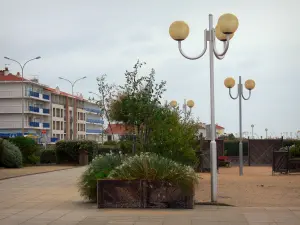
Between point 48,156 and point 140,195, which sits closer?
point 140,195

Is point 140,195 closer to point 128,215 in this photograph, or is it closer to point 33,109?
point 128,215

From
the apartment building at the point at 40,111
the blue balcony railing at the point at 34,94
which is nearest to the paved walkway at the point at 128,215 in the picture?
the apartment building at the point at 40,111

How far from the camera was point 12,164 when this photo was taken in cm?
3488

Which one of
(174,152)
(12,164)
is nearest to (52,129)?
(12,164)

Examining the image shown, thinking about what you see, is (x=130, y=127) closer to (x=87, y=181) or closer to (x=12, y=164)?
(x=87, y=181)

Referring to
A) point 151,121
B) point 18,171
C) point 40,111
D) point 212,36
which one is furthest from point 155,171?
point 40,111

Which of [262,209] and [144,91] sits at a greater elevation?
[144,91]

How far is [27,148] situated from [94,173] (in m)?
26.8

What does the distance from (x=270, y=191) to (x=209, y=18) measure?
5401 millimetres

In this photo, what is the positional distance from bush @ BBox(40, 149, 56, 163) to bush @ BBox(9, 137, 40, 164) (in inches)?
145

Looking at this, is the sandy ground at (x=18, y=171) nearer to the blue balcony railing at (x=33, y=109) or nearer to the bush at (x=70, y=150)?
the bush at (x=70, y=150)

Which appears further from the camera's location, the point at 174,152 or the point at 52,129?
the point at 52,129

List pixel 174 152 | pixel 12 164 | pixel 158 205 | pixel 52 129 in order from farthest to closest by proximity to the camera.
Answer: pixel 52 129
pixel 12 164
pixel 174 152
pixel 158 205

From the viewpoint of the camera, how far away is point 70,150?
4447 cm
